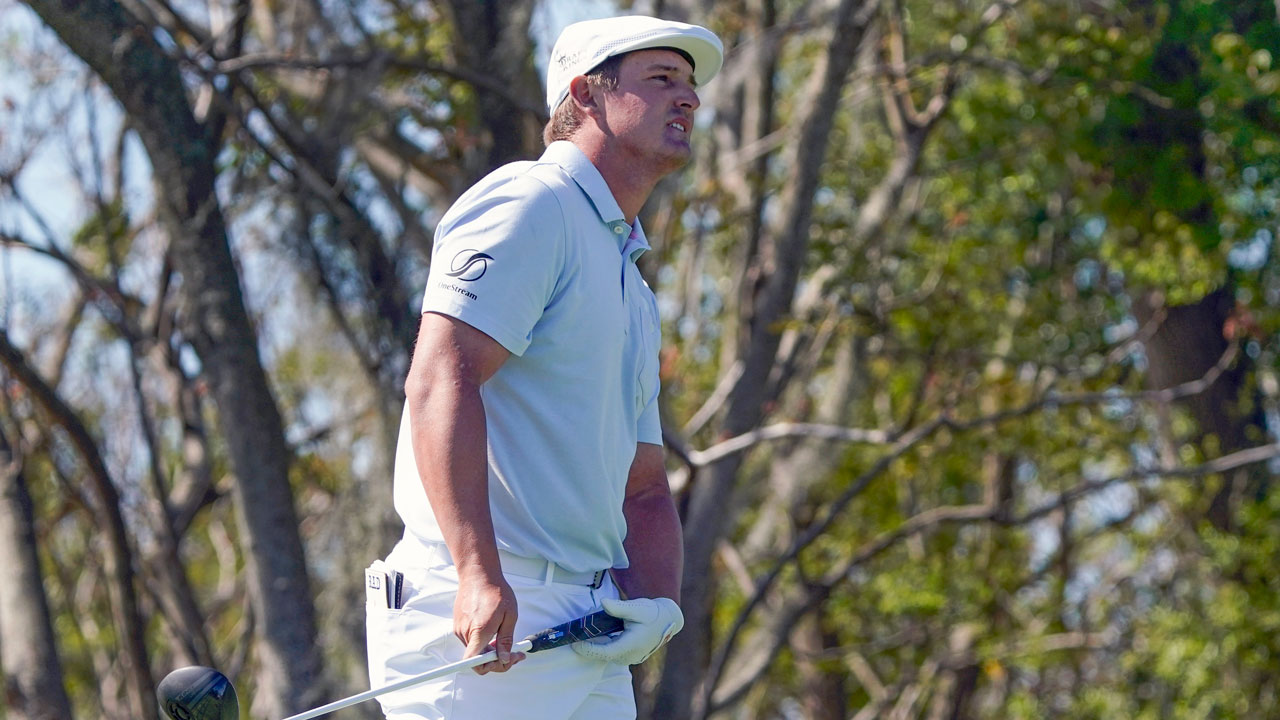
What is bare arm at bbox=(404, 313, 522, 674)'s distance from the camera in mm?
2402

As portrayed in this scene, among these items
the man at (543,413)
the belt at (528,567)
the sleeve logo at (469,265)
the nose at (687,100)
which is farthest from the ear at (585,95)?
the belt at (528,567)

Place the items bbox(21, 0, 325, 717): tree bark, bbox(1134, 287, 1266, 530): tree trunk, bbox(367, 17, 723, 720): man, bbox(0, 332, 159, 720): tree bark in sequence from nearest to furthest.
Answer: bbox(367, 17, 723, 720): man, bbox(21, 0, 325, 717): tree bark, bbox(0, 332, 159, 720): tree bark, bbox(1134, 287, 1266, 530): tree trunk

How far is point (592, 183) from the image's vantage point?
9.21 feet

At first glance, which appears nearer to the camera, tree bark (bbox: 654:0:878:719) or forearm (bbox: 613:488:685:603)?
forearm (bbox: 613:488:685:603)

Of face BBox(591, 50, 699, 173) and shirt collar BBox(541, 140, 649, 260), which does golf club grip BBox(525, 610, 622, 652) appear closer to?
shirt collar BBox(541, 140, 649, 260)

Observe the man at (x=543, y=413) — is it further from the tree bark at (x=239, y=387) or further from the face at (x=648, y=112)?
the tree bark at (x=239, y=387)

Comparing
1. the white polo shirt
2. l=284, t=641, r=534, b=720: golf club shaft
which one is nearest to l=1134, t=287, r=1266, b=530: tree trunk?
the white polo shirt

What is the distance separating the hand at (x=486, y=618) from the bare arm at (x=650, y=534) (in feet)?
1.77

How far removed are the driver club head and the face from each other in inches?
47.4

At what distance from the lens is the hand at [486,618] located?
2.38m

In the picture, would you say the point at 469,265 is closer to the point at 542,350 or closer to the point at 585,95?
the point at 542,350

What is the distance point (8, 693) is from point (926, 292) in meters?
5.67

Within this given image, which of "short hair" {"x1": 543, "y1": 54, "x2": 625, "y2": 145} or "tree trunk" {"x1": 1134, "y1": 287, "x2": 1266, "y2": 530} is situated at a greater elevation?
"short hair" {"x1": 543, "y1": 54, "x2": 625, "y2": 145}

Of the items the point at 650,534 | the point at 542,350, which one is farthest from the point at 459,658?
the point at 650,534
